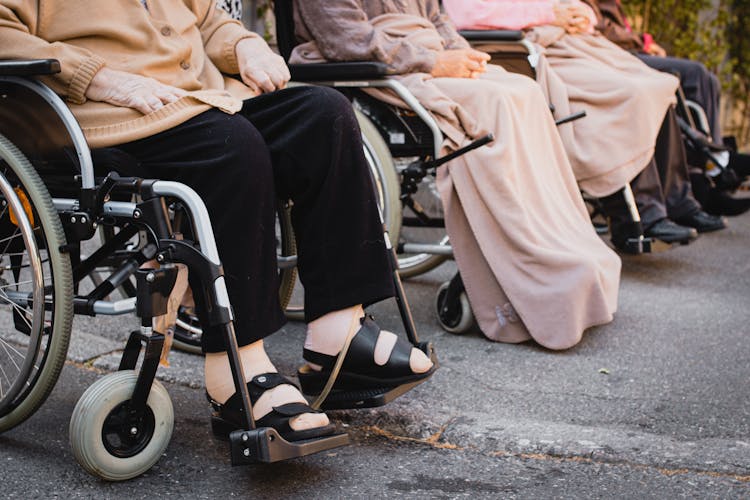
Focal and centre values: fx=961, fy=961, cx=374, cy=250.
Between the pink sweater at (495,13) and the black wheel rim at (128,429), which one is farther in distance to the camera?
the pink sweater at (495,13)

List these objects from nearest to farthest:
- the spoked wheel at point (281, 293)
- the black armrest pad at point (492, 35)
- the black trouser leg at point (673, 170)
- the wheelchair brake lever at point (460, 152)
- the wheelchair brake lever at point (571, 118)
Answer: the spoked wheel at point (281, 293)
the wheelchair brake lever at point (460, 152)
the wheelchair brake lever at point (571, 118)
the black armrest pad at point (492, 35)
the black trouser leg at point (673, 170)

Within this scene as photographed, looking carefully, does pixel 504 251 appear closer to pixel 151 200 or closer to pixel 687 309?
pixel 687 309

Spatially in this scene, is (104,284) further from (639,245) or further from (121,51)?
(639,245)

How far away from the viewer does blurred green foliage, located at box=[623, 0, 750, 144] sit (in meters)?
7.14

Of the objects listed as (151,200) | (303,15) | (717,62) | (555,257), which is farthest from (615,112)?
(717,62)

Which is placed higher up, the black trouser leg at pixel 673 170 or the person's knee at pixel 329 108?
the person's knee at pixel 329 108

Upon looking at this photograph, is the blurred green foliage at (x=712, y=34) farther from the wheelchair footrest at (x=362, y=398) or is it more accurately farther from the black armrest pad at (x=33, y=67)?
the black armrest pad at (x=33, y=67)

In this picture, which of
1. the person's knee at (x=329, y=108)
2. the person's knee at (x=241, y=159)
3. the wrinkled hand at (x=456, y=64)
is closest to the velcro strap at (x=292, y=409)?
the person's knee at (x=241, y=159)

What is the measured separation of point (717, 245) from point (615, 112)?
1.28 metres

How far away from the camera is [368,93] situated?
3098 millimetres

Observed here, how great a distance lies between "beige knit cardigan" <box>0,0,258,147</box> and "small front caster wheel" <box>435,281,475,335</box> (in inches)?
41.5

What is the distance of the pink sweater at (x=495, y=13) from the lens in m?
3.72

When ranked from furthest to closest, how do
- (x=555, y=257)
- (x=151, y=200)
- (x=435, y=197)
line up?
(x=435, y=197) < (x=555, y=257) < (x=151, y=200)

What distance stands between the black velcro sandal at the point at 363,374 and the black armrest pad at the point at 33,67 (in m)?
0.78
